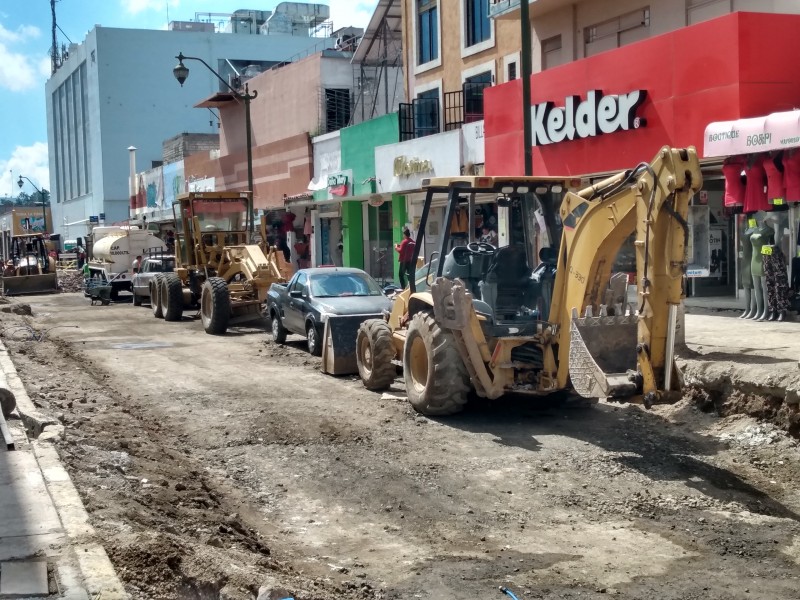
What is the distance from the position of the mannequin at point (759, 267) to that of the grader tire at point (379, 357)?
6836mm

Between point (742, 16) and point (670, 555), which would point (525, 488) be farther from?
point (742, 16)

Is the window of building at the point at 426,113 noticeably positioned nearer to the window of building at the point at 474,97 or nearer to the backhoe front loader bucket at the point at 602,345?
the window of building at the point at 474,97

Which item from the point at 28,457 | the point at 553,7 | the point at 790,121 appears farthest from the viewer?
the point at 553,7

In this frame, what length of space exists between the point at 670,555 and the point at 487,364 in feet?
13.9

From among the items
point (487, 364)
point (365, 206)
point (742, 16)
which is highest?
point (742, 16)

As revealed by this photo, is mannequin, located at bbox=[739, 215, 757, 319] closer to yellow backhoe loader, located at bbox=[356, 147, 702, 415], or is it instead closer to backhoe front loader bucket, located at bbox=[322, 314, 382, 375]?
yellow backhoe loader, located at bbox=[356, 147, 702, 415]

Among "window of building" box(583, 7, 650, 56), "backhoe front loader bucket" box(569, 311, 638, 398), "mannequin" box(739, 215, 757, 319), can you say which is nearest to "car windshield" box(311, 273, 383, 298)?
"mannequin" box(739, 215, 757, 319)

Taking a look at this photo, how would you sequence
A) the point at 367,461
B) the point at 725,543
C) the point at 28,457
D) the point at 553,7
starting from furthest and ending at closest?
the point at 553,7, the point at 367,461, the point at 28,457, the point at 725,543

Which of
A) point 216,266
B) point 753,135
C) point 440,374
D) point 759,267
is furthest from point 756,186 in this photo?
point 216,266

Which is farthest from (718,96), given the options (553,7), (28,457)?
(28,457)

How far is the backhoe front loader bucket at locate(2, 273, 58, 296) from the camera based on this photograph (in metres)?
39.8

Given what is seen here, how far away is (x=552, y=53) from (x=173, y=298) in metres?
11.0

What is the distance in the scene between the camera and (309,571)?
6.34 metres

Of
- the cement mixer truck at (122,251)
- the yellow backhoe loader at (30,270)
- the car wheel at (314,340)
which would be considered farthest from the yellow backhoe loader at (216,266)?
the yellow backhoe loader at (30,270)
